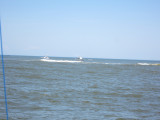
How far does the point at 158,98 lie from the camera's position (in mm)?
14227

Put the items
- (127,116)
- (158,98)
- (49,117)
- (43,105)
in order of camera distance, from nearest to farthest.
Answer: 1. (49,117)
2. (127,116)
3. (43,105)
4. (158,98)

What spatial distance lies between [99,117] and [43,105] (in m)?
3.10

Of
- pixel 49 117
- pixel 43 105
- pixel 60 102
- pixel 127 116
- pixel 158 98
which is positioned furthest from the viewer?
pixel 158 98

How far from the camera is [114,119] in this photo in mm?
9344

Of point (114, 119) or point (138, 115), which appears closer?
point (114, 119)

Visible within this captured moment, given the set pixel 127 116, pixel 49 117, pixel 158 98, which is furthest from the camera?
pixel 158 98

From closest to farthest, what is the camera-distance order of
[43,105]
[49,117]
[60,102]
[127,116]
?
[49,117] → [127,116] → [43,105] → [60,102]

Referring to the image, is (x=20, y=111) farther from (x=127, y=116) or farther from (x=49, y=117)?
(x=127, y=116)

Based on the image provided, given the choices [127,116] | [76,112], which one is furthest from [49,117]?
[127,116]

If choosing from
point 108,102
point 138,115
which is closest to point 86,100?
point 108,102

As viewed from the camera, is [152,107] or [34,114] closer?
[34,114]

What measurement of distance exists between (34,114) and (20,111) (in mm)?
804

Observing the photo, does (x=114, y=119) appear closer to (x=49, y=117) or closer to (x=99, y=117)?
(x=99, y=117)

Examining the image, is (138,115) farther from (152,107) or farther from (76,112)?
(76,112)
